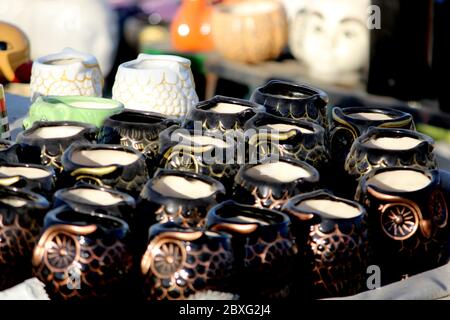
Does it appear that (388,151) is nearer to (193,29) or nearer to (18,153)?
(18,153)

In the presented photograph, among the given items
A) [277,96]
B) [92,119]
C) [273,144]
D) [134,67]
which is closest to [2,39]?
[134,67]

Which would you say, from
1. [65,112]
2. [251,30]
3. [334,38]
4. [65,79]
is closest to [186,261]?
[65,112]

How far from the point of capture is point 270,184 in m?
0.97

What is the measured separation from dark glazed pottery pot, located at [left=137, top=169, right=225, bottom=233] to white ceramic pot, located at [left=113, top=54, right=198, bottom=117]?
409 millimetres

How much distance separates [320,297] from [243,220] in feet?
0.43

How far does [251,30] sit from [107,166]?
5.42 feet

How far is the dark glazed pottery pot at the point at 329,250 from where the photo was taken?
0.91 m

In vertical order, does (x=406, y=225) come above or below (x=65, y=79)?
below

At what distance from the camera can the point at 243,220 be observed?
896mm

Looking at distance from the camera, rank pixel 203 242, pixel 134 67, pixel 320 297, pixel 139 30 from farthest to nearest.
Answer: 1. pixel 139 30
2. pixel 134 67
3. pixel 320 297
4. pixel 203 242

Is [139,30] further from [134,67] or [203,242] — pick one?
[203,242]

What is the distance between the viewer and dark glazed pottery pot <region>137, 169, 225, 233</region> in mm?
918

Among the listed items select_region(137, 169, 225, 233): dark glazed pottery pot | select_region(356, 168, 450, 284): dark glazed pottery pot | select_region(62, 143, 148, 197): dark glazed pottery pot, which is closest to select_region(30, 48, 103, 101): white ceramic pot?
select_region(62, 143, 148, 197): dark glazed pottery pot

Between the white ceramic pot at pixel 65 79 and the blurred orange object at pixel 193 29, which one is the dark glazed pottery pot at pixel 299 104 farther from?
the blurred orange object at pixel 193 29
